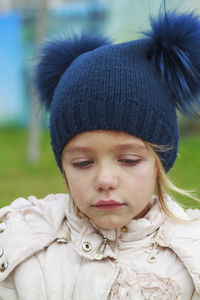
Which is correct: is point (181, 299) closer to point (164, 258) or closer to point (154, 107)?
point (164, 258)

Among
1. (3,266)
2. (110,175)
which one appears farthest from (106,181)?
(3,266)

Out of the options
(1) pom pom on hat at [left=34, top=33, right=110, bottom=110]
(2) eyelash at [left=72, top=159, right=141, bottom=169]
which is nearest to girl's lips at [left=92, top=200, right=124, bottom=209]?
(2) eyelash at [left=72, top=159, right=141, bottom=169]

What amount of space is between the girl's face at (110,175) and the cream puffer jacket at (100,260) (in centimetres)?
10

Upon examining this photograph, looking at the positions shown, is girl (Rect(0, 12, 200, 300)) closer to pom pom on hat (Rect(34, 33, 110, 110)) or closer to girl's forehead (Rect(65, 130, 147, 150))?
girl's forehead (Rect(65, 130, 147, 150))

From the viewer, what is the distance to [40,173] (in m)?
5.80

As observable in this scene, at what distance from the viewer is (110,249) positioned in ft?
5.19

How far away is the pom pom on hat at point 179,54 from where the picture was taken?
1621 mm

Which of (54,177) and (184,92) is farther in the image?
(54,177)

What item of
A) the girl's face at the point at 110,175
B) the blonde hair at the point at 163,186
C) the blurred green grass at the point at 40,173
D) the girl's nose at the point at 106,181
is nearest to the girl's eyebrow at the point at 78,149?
the girl's face at the point at 110,175

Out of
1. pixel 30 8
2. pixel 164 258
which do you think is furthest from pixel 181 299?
pixel 30 8

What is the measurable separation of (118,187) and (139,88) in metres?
0.36

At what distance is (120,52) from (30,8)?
934cm

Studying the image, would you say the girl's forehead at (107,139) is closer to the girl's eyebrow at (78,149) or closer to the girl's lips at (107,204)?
the girl's eyebrow at (78,149)

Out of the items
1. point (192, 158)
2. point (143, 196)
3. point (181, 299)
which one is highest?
point (143, 196)
